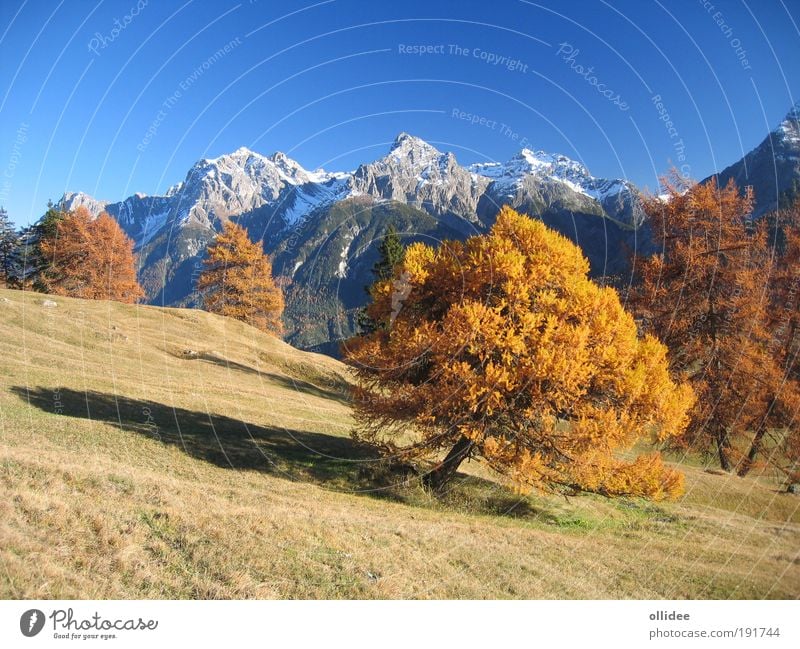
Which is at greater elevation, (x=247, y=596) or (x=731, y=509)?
(x=247, y=596)

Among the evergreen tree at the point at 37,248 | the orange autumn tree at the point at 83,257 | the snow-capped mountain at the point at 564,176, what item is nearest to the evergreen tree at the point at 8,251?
the evergreen tree at the point at 37,248

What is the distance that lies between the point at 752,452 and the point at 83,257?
238ft

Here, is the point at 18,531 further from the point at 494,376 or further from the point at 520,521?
the point at 520,521

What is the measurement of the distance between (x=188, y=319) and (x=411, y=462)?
131 feet

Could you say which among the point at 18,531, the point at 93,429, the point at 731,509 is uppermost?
the point at 18,531

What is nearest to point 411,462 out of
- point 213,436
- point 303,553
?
point 213,436

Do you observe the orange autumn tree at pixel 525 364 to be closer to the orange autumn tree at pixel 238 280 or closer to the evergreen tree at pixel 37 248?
the orange autumn tree at pixel 238 280

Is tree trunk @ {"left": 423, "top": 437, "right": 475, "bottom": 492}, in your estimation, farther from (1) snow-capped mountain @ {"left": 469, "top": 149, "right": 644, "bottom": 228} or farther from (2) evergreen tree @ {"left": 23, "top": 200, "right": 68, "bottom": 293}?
(2) evergreen tree @ {"left": 23, "top": 200, "right": 68, "bottom": 293}

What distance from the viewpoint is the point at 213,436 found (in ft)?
69.5

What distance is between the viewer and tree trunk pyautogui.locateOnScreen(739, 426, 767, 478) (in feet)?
70.1

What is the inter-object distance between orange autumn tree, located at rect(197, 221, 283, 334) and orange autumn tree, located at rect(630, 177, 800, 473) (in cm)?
4908

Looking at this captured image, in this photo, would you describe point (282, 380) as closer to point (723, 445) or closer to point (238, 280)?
point (238, 280)

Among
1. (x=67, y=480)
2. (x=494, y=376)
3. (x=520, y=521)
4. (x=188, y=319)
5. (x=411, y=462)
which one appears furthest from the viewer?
(x=188, y=319)

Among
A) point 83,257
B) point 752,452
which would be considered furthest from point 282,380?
point 83,257
